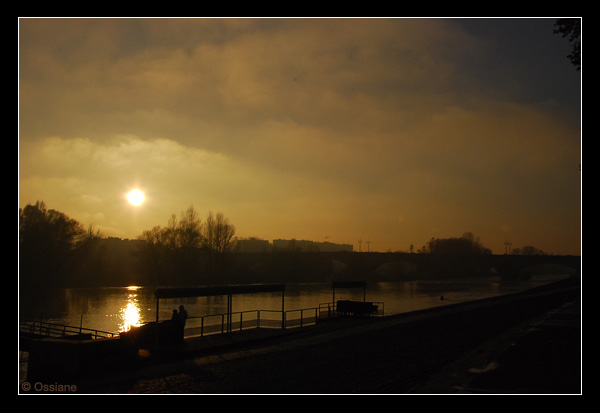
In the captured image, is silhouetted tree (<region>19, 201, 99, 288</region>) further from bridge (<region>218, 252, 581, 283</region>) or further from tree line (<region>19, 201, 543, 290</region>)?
bridge (<region>218, 252, 581, 283</region>)

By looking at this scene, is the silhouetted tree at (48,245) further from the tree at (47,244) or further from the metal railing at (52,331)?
the metal railing at (52,331)

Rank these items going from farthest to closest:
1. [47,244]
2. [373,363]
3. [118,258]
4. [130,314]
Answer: [118,258] → [47,244] → [130,314] → [373,363]

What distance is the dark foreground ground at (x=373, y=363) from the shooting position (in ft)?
42.6

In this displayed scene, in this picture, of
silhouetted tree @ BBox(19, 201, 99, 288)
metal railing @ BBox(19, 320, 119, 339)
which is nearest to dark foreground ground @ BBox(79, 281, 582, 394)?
metal railing @ BBox(19, 320, 119, 339)

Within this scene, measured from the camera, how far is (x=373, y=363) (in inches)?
653

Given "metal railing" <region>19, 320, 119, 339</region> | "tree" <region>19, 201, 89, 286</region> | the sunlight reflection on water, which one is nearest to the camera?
"metal railing" <region>19, 320, 119, 339</region>

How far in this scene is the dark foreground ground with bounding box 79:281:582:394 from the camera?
12992 mm

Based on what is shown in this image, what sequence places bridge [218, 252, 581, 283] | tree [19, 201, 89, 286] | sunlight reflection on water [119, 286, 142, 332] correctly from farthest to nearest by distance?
bridge [218, 252, 581, 283], tree [19, 201, 89, 286], sunlight reflection on water [119, 286, 142, 332]

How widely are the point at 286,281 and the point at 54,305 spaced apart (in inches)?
2405

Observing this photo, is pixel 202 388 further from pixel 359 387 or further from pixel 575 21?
pixel 575 21

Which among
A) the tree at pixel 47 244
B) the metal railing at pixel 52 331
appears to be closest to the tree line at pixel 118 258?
the tree at pixel 47 244

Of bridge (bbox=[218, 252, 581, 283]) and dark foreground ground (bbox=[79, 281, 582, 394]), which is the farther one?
bridge (bbox=[218, 252, 581, 283])

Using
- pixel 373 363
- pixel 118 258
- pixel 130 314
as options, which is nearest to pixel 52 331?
pixel 130 314

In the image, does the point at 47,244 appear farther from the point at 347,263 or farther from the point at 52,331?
the point at 347,263
